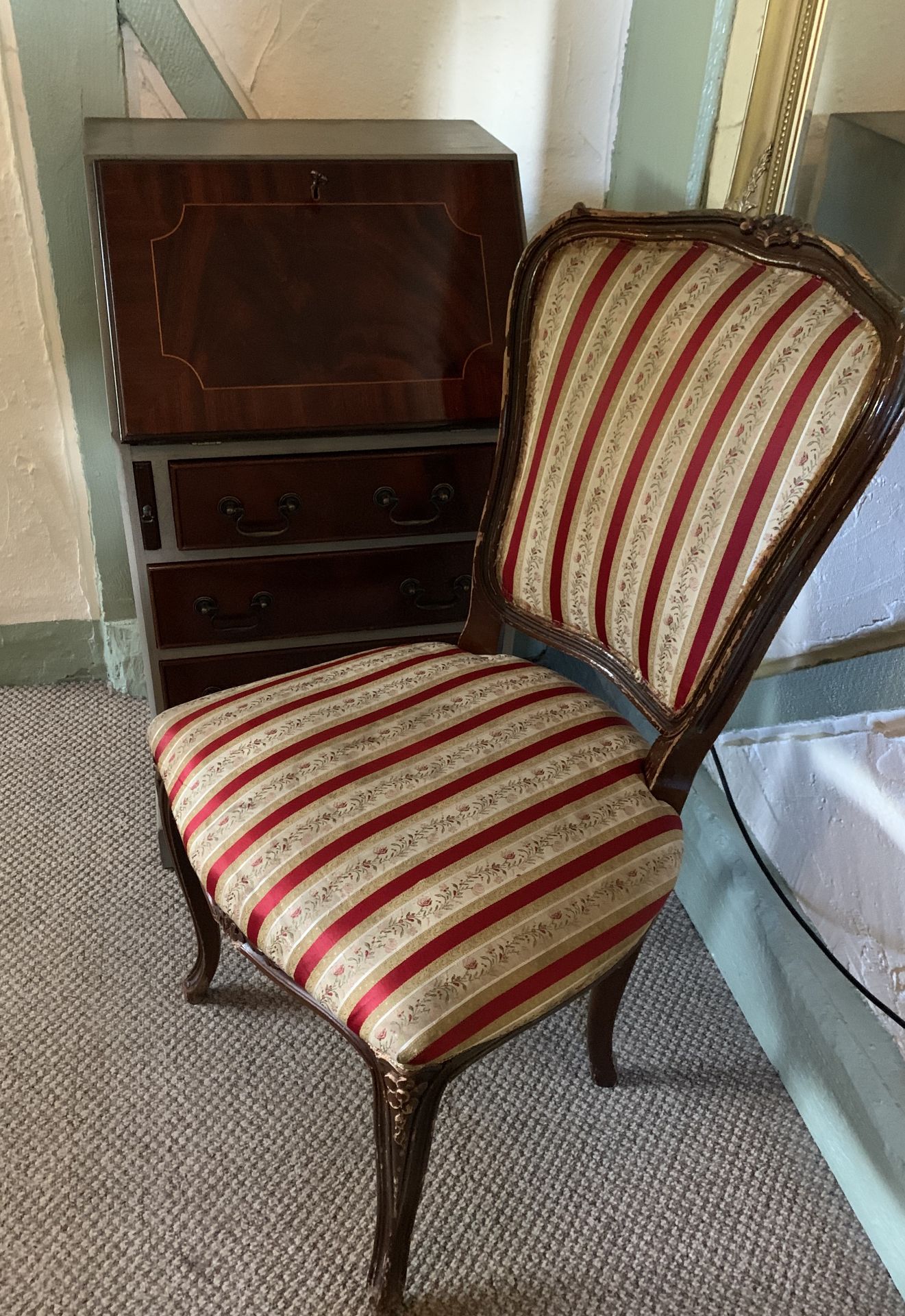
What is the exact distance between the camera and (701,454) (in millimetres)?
999

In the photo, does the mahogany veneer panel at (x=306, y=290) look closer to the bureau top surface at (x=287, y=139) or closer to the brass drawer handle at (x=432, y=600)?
the bureau top surface at (x=287, y=139)

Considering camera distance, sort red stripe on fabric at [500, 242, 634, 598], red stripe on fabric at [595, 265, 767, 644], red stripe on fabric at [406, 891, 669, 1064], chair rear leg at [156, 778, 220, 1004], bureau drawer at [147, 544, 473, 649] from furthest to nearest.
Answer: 1. bureau drawer at [147, 544, 473, 649]
2. chair rear leg at [156, 778, 220, 1004]
3. red stripe on fabric at [500, 242, 634, 598]
4. red stripe on fabric at [595, 265, 767, 644]
5. red stripe on fabric at [406, 891, 669, 1064]

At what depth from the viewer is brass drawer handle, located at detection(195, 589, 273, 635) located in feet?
4.53

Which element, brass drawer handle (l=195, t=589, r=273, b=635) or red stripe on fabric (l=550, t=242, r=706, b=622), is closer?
red stripe on fabric (l=550, t=242, r=706, b=622)

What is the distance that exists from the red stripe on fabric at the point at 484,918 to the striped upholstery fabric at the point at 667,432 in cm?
17

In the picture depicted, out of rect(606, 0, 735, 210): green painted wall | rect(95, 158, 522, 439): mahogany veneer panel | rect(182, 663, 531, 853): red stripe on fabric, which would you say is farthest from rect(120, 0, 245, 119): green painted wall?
rect(182, 663, 531, 853): red stripe on fabric

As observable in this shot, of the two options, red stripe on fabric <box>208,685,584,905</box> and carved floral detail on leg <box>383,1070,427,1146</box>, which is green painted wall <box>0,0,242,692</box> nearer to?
red stripe on fabric <box>208,685,584,905</box>

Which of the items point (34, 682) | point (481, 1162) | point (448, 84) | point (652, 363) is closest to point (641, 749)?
point (652, 363)

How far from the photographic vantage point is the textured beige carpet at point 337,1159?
1140 mm

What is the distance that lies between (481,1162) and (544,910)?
19.6 inches

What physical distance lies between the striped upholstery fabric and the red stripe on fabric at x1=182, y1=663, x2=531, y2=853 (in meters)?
0.15

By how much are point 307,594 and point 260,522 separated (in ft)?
0.44

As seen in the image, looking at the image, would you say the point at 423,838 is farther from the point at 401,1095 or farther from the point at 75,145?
the point at 75,145

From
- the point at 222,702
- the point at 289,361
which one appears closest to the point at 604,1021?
the point at 222,702
